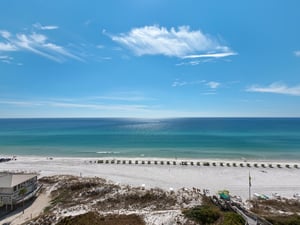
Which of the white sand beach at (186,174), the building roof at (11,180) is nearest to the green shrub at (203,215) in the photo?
the white sand beach at (186,174)

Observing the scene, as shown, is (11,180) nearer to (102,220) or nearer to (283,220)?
(102,220)

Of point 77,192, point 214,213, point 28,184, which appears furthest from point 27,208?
point 214,213

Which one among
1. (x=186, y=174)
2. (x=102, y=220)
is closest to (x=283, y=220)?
(x=102, y=220)

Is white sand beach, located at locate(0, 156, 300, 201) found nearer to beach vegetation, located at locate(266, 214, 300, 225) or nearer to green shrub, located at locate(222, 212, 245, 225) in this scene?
beach vegetation, located at locate(266, 214, 300, 225)

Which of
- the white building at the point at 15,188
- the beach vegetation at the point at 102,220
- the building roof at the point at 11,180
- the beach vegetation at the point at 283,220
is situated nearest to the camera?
the beach vegetation at the point at 283,220

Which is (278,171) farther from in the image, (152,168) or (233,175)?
(152,168)

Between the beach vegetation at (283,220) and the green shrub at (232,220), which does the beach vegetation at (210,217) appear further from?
the beach vegetation at (283,220)
